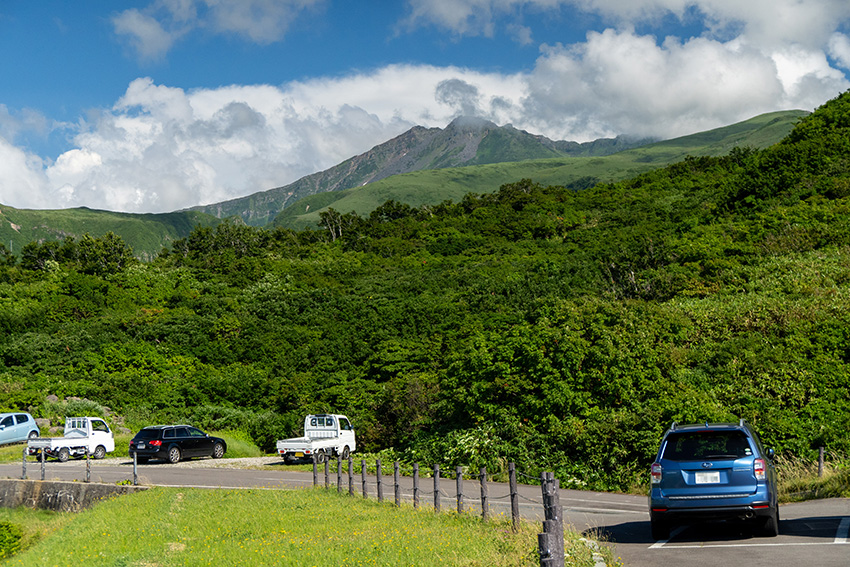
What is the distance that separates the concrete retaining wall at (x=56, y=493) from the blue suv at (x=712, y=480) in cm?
1520

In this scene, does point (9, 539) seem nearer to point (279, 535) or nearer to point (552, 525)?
point (279, 535)

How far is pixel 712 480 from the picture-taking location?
1079 centimetres

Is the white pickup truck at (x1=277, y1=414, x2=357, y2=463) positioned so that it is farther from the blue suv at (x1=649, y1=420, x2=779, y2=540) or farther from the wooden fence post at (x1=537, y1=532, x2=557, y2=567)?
the wooden fence post at (x1=537, y1=532, x2=557, y2=567)

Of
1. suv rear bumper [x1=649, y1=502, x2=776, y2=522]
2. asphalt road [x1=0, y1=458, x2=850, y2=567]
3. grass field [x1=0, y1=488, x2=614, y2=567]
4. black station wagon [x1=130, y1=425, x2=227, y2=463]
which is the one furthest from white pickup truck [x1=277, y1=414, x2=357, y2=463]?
suv rear bumper [x1=649, y1=502, x2=776, y2=522]

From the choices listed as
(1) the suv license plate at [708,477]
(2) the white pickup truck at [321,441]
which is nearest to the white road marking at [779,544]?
(1) the suv license plate at [708,477]

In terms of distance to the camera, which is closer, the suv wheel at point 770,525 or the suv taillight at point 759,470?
the suv taillight at point 759,470

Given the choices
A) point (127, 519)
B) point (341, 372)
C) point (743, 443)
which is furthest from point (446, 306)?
point (743, 443)

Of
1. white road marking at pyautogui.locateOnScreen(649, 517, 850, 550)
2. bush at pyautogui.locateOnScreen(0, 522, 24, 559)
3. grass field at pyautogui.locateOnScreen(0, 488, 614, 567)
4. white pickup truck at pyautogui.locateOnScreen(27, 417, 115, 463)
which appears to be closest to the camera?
grass field at pyautogui.locateOnScreen(0, 488, 614, 567)

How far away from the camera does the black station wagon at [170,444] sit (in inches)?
1204

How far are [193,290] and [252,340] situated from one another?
21.2 metres

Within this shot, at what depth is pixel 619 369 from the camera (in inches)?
997

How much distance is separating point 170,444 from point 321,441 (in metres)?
6.50

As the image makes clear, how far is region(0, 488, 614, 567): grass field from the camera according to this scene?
10.0 meters

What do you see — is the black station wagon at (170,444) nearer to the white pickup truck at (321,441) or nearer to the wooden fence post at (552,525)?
the white pickup truck at (321,441)
